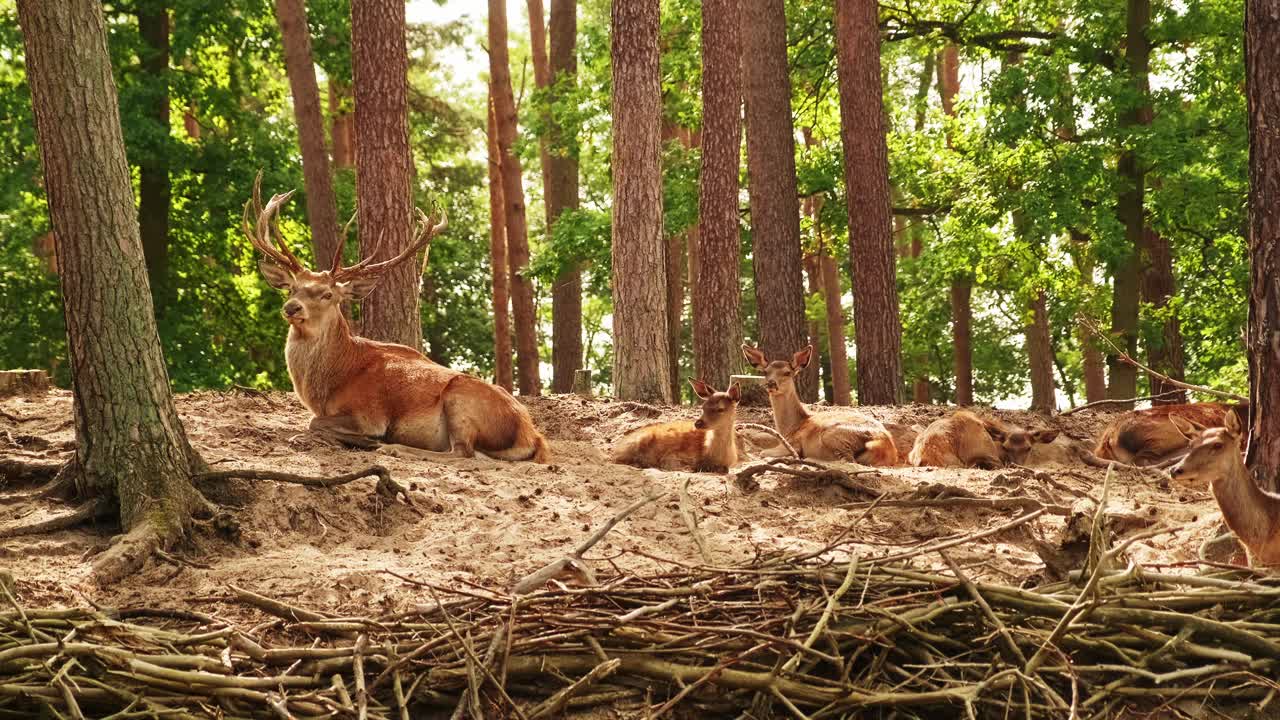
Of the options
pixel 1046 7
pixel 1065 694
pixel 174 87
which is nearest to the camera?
pixel 1065 694

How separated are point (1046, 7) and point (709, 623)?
18.7m

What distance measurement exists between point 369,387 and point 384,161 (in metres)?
3.31

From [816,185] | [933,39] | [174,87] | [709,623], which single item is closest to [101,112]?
[709,623]

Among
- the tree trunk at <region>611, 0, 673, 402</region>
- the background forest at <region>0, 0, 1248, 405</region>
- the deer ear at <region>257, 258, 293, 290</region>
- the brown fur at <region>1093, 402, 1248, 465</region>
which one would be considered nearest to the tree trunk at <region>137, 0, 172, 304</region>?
the background forest at <region>0, 0, 1248, 405</region>

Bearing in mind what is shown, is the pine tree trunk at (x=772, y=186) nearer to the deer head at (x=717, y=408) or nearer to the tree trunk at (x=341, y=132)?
the deer head at (x=717, y=408)

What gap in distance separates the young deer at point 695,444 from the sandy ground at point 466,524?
28.5 inches

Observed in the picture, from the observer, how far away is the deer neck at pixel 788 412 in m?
12.1

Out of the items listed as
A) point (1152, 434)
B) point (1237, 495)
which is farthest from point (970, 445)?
point (1237, 495)

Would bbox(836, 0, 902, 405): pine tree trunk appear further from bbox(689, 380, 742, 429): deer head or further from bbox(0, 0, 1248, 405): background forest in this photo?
bbox(689, 380, 742, 429): deer head

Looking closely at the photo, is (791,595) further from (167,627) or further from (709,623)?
(167,627)

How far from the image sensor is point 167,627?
18.0 ft

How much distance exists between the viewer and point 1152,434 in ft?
36.2

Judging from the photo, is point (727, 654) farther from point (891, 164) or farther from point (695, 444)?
point (891, 164)

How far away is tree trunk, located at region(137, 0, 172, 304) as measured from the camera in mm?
19562
